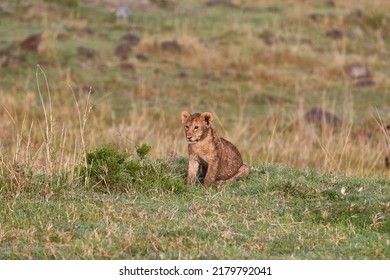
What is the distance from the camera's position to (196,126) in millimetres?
9711

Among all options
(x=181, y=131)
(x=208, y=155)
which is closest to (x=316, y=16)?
(x=181, y=131)

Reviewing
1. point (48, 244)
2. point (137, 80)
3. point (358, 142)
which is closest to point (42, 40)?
point (137, 80)

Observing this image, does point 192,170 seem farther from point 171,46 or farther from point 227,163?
point 171,46

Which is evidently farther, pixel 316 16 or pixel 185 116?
pixel 316 16

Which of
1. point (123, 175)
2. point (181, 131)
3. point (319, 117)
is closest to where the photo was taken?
point (123, 175)

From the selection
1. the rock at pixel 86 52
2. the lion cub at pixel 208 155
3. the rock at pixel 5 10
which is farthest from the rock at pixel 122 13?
the lion cub at pixel 208 155

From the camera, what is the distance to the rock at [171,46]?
2377 centimetres

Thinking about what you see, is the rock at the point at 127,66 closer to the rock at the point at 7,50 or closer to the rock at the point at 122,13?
the rock at the point at 7,50

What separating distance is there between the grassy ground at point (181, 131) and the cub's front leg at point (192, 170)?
1.04 feet

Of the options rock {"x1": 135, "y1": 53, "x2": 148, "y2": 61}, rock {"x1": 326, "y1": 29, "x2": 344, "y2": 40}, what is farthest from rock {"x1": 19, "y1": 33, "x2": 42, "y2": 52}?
rock {"x1": 326, "y1": 29, "x2": 344, "y2": 40}

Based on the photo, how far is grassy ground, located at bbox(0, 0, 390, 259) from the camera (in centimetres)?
788

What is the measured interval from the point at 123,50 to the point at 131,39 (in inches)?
42.3

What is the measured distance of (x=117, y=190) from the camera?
951 centimetres
